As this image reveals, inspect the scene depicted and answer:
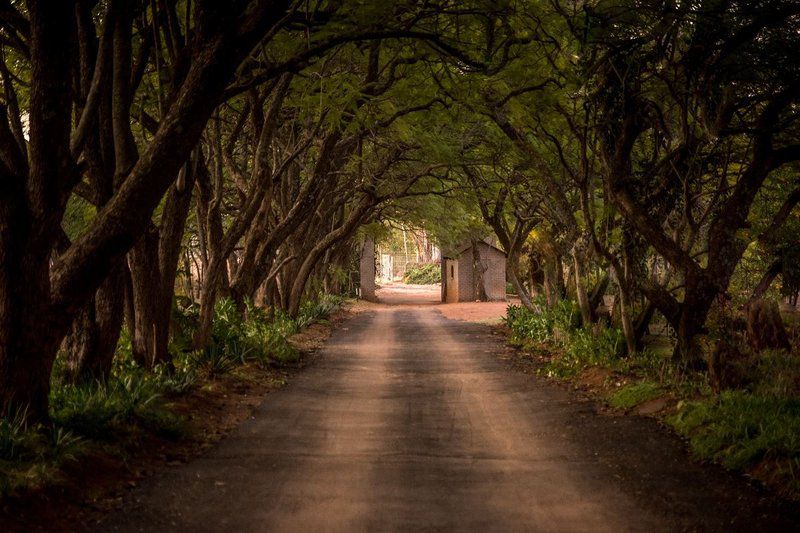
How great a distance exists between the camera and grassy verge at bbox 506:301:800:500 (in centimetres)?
747

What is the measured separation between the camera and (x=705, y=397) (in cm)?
1004

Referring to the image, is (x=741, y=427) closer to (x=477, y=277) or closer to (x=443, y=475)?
(x=443, y=475)

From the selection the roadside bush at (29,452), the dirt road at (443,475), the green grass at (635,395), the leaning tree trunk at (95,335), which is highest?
the leaning tree trunk at (95,335)

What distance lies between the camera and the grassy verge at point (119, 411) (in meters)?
6.73

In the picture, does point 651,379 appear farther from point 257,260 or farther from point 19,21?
point 257,260

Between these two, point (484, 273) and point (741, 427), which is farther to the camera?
point (484, 273)

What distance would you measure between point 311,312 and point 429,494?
2144 cm

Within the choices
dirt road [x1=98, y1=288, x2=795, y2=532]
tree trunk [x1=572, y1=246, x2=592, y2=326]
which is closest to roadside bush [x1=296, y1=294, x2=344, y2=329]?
tree trunk [x1=572, y1=246, x2=592, y2=326]

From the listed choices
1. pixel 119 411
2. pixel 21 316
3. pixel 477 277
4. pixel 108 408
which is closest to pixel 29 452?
pixel 21 316

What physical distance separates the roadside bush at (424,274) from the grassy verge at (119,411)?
6672cm

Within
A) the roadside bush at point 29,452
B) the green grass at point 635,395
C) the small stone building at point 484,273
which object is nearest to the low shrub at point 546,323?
the green grass at point 635,395

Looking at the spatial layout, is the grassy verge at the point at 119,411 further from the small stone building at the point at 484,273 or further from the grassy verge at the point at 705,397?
the small stone building at the point at 484,273

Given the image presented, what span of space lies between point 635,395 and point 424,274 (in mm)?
75492

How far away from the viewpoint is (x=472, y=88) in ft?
43.8
